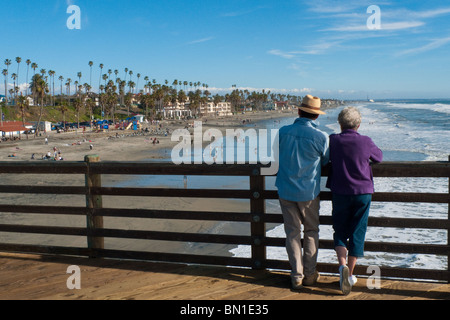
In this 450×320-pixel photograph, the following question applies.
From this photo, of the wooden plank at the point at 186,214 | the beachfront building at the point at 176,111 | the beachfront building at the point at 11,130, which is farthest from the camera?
the beachfront building at the point at 176,111

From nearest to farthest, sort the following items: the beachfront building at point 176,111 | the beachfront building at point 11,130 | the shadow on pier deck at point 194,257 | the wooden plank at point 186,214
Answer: the shadow on pier deck at point 194,257 < the wooden plank at point 186,214 < the beachfront building at point 11,130 < the beachfront building at point 176,111

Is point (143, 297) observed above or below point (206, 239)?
below

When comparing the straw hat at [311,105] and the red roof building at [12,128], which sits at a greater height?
the straw hat at [311,105]

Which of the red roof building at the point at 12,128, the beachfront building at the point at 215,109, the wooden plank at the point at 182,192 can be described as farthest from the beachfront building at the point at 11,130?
the beachfront building at the point at 215,109

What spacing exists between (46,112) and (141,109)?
46.7 meters

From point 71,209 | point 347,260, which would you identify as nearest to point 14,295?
point 71,209

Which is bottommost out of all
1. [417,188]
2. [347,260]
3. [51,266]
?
[417,188]

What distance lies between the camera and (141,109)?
475 feet

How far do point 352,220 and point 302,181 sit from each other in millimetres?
575

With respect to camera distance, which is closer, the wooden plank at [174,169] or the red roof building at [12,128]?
the wooden plank at [174,169]

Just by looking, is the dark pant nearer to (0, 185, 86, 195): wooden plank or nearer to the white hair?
the white hair

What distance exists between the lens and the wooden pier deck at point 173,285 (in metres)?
3.82

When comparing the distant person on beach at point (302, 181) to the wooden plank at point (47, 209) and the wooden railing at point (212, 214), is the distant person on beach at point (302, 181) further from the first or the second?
the wooden plank at point (47, 209)

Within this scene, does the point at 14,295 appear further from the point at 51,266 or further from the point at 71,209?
the point at 71,209
